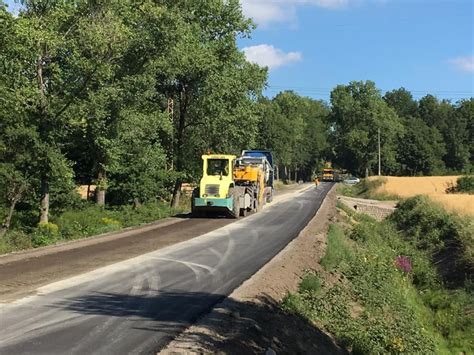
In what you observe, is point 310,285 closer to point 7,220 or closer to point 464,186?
point 7,220

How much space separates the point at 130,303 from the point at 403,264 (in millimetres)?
16209

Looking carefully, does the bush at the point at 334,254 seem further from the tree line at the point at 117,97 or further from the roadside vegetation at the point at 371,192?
the roadside vegetation at the point at 371,192

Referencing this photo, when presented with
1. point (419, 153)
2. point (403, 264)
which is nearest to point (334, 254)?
point (403, 264)

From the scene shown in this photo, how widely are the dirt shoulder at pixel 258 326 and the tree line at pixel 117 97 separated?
10.9 m

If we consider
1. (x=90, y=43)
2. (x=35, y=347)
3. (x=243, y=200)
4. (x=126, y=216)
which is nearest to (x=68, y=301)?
(x=35, y=347)

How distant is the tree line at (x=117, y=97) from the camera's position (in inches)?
794

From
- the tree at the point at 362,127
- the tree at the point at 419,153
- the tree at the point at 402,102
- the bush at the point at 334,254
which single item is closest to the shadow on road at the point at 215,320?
the bush at the point at 334,254

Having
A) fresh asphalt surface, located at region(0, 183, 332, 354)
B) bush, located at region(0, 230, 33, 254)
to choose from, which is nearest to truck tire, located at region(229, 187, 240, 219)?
fresh asphalt surface, located at region(0, 183, 332, 354)

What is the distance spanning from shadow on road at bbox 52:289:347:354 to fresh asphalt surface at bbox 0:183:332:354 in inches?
0.7

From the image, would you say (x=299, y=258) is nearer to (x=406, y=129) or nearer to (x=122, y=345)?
(x=122, y=345)

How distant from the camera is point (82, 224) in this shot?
971 inches

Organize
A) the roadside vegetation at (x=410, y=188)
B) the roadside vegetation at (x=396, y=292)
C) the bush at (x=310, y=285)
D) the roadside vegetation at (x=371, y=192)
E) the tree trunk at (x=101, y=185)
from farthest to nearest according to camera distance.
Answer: the roadside vegetation at (x=410, y=188)
the roadside vegetation at (x=371, y=192)
the tree trunk at (x=101, y=185)
the bush at (x=310, y=285)
the roadside vegetation at (x=396, y=292)

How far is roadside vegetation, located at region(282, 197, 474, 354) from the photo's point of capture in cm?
1233

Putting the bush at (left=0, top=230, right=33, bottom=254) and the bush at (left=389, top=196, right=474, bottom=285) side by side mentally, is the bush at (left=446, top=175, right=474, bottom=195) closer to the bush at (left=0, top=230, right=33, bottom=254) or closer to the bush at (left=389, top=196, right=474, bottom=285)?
the bush at (left=389, top=196, right=474, bottom=285)
